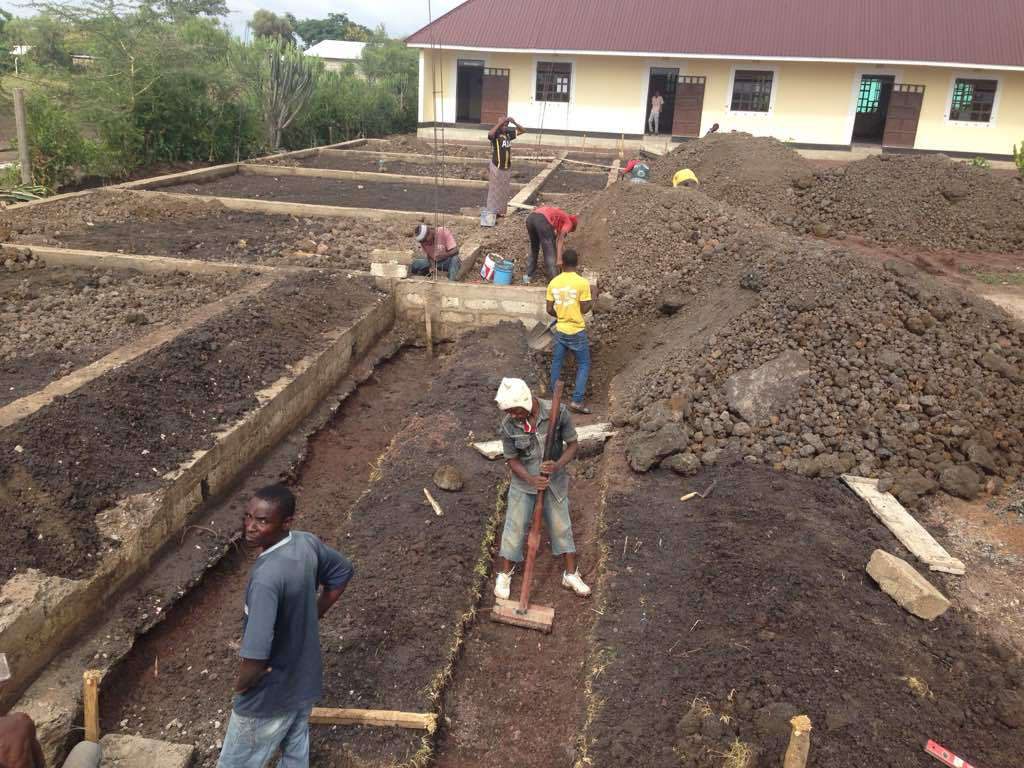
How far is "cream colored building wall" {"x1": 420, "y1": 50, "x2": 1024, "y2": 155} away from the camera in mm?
23203

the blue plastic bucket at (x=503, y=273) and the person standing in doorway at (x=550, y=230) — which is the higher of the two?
the person standing in doorway at (x=550, y=230)

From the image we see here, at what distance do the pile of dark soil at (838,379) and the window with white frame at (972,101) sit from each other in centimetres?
1953

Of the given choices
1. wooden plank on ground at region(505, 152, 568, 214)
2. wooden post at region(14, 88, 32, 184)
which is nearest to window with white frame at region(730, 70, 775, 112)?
wooden plank on ground at region(505, 152, 568, 214)

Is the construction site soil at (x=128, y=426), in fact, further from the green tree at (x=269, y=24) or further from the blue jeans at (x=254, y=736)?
the green tree at (x=269, y=24)

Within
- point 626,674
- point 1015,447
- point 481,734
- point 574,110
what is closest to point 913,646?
point 626,674

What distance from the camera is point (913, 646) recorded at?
4059 mm

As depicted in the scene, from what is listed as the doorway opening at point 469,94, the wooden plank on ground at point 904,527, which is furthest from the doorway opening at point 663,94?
the wooden plank on ground at point 904,527

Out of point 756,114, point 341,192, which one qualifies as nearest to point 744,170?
point 341,192

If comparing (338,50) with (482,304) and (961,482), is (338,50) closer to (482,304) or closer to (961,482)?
(482,304)

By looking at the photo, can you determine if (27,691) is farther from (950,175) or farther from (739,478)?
(950,175)

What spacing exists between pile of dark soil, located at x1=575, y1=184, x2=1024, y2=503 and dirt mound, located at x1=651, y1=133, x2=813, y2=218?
6.15 meters

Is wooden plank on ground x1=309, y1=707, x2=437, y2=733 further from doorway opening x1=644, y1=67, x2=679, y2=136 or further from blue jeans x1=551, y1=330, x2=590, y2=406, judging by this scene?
doorway opening x1=644, y1=67, x2=679, y2=136

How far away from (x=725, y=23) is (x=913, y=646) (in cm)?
2495

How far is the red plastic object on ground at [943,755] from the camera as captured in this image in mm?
3314
